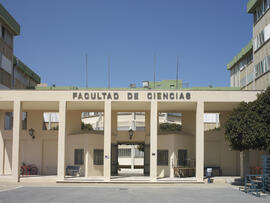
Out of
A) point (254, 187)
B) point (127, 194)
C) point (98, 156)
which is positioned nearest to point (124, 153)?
point (98, 156)

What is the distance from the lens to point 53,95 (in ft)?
82.0

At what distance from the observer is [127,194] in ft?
62.1

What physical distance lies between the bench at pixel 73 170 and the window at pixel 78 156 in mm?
444

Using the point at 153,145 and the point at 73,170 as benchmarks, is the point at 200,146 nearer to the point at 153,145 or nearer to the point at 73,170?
the point at 153,145

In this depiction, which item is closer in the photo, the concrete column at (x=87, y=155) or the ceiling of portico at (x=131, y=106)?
the ceiling of portico at (x=131, y=106)

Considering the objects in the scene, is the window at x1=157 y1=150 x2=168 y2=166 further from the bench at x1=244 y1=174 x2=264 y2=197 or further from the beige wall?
the bench at x1=244 y1=174 x2=264 y2=197

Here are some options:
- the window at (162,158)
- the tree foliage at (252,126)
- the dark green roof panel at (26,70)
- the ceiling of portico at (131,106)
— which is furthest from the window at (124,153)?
the tree foliage at (252,126)

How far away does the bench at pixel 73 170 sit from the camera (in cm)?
2748

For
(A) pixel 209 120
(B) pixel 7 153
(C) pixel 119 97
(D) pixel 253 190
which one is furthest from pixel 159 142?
(A) pixel 209 120

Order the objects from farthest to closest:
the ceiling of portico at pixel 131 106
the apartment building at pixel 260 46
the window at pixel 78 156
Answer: the apartment building at pixel 260 46
the window at pixel 78 156
the ceiling of portico at pixel 131 106

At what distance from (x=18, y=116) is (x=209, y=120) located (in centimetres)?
3208

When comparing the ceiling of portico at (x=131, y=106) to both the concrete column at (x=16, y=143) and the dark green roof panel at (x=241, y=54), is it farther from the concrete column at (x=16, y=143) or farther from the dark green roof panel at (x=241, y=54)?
the dark green roof panel at (x=241, y=54)

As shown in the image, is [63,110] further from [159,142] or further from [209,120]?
Answer: [209,120]

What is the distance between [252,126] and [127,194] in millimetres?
7776
